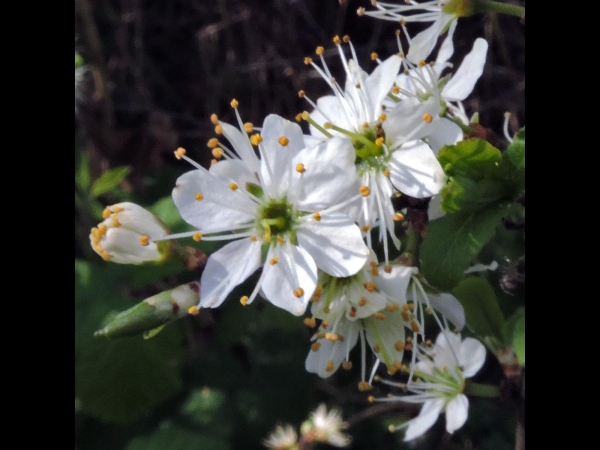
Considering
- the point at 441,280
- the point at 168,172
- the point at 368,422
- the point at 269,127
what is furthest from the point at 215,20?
the point at 441,280

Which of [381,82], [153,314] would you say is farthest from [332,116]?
[153,314]

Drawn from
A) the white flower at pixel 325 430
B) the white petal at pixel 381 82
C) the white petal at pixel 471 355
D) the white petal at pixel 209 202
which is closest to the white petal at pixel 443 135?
the white petal at pixel 381 82

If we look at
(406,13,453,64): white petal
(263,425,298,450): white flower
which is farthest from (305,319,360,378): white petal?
(263,425,298,450): white flower

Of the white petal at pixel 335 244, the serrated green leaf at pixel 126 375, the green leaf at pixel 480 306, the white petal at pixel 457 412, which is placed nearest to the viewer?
the white petal at pixel 335 244

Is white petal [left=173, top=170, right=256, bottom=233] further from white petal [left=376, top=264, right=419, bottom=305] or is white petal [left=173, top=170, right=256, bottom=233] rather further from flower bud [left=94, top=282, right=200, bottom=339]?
white petal [left=376, top=264, right=419, bottom=305]

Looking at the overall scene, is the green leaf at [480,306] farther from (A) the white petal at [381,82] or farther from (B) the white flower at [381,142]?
(A) the white petal at [381,82]

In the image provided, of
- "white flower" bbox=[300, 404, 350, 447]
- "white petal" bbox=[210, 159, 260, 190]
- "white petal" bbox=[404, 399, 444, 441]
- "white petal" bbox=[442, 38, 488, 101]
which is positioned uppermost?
"white petal" bbox=[442, 38, 488, 101]

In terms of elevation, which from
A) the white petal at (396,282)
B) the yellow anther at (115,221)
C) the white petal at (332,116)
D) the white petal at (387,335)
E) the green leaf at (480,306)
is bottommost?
the green leaf at (480,306)
